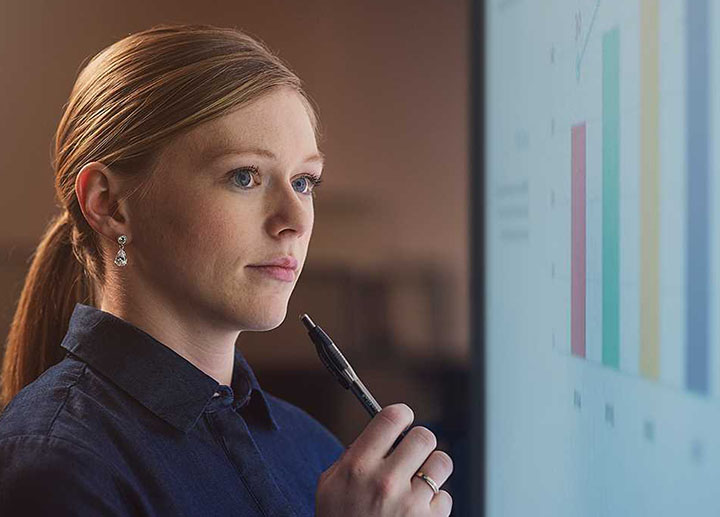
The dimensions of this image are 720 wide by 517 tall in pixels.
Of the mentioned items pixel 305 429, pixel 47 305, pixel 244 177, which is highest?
pixel 244 177

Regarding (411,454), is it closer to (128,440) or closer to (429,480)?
(429,480)

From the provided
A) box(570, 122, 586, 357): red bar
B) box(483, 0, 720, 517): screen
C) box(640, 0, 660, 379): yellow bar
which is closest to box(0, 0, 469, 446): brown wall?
box(483, 0, 720, 517): screen

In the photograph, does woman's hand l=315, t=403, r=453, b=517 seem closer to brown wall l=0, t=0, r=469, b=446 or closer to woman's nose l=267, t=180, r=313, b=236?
woman's nose l=267, t=180, r=313, b=236

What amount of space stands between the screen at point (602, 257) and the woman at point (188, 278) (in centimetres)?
15

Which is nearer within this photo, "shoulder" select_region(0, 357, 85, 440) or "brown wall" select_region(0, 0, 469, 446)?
"shoulder" select_region(0, 357, 85, 440)

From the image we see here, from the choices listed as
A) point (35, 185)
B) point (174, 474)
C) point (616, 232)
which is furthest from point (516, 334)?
point (35, 185)

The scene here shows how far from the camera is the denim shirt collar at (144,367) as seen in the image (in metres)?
0.67

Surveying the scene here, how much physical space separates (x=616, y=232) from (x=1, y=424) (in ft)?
1.52

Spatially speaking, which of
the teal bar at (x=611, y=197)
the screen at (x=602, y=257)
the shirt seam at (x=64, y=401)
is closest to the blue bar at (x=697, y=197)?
the screen at (x=602, y=257)

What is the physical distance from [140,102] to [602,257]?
1.23 feet

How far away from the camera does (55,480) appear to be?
0.58m

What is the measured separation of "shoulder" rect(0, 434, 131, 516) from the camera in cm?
58

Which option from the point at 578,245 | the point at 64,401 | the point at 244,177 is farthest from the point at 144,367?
the point at 578,245

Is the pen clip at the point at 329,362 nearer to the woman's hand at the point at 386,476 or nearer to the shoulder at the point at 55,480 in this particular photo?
the woman's hand at the point at 386,476
